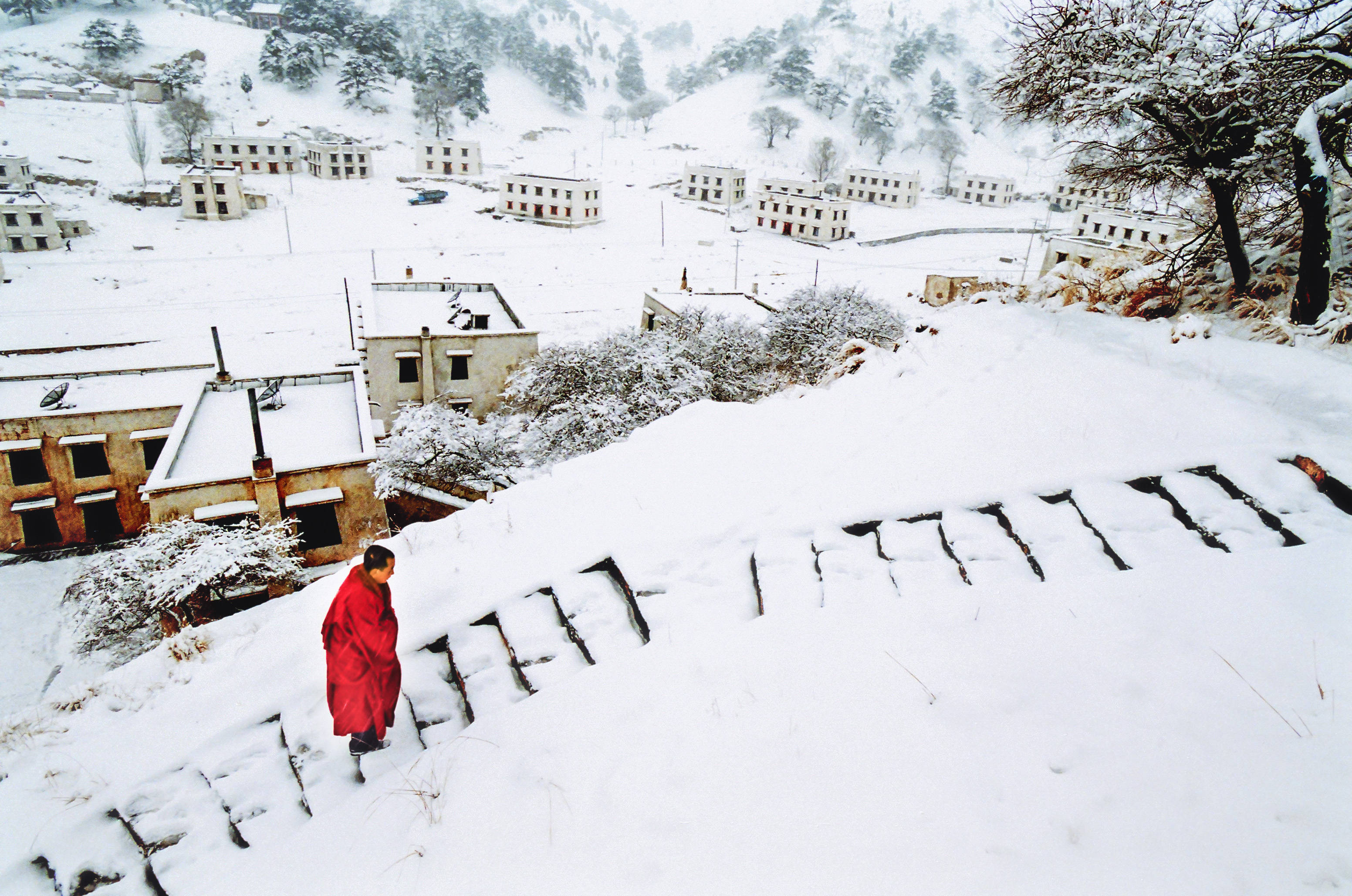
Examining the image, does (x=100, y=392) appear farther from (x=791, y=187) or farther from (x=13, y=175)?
(x=791, y=187)

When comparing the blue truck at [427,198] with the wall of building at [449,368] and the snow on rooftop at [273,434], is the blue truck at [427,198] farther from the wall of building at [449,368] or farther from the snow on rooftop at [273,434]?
the snow on rooftop at [273,434]

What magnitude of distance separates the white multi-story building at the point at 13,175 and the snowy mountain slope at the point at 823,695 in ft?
230

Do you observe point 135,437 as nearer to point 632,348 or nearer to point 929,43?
point 632,348

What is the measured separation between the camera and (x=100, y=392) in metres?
19.0

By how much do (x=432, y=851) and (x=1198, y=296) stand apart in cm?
977

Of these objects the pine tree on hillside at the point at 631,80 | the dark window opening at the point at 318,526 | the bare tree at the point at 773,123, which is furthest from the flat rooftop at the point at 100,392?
the pine tree on hillside at the point at 631,80

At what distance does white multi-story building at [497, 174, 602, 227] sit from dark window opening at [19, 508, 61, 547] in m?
47.7

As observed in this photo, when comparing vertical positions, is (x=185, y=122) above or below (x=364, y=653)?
above

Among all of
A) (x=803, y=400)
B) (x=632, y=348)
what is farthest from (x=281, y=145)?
(x=803, y=400)

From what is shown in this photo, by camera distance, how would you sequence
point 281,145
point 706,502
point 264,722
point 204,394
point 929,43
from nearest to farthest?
1. point 264,722
2. point 706,502
3. point 204,394
4. point 281,145
5. point 929,43

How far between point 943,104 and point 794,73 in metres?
22.5

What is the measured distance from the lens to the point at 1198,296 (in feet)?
26.5

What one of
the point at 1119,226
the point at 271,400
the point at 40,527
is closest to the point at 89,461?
the point at 40,527

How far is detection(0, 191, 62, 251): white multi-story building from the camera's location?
43.4 metres
